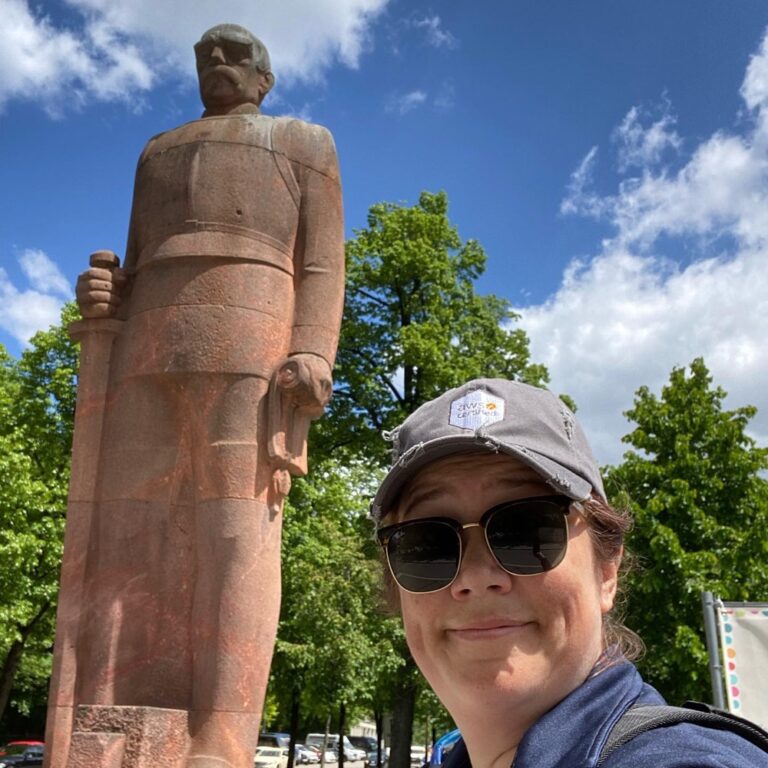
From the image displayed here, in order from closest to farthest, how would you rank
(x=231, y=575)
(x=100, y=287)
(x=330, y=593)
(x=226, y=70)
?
(x=231, y=575)
(x=100, y=287)
(x=226, y=70)
(x=330, y=593)

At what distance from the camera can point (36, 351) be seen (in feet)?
84.9

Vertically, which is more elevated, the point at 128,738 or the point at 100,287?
the point at 100,287

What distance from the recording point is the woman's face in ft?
5.14

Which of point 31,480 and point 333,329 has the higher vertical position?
point 31,480

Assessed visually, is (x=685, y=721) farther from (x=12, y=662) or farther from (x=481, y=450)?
(x=12, y=662)

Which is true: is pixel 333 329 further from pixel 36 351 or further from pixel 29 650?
pixel 29 650

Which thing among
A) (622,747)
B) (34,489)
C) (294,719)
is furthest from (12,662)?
(622,747)

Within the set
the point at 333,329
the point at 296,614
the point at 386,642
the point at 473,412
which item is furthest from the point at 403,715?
the point at 473,412

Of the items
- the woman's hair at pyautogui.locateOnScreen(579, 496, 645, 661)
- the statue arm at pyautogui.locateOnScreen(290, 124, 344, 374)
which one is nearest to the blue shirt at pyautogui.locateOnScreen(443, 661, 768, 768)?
the woman's hair at pyautogui.locateOnScreen(579, 496, 645, 661)

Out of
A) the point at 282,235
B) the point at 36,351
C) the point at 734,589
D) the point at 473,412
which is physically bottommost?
the point at 473,412

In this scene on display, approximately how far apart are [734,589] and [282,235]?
13.0 m

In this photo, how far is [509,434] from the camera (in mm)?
1606

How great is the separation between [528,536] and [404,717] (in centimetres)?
2215

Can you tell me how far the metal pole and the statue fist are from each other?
481 cm
